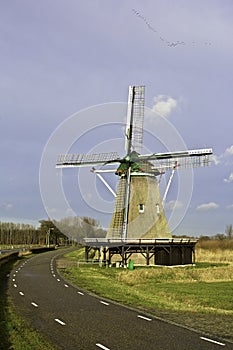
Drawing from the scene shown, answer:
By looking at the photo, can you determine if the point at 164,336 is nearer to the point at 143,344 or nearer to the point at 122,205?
the point at 143,344

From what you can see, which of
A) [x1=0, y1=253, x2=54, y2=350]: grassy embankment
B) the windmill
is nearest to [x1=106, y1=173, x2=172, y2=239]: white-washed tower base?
the windmill

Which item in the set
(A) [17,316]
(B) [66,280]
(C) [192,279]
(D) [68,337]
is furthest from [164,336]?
(C) [192,279]

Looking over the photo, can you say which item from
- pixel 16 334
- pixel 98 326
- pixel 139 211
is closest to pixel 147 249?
pixel 139 211

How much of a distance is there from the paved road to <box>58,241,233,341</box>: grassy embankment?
1105 mm

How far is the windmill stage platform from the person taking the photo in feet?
136

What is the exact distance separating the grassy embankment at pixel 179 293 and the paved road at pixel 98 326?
111cm

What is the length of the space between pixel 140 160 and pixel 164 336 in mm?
31275

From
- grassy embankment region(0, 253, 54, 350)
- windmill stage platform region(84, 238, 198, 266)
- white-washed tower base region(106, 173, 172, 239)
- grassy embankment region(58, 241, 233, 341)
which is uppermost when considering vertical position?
white-washed tower base region(106, 173, 172, 239)

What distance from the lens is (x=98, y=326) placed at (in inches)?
539

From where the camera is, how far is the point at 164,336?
12266 millimetres

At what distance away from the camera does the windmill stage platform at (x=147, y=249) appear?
41594mm

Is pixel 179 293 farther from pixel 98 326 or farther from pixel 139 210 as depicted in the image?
pixel 139 210

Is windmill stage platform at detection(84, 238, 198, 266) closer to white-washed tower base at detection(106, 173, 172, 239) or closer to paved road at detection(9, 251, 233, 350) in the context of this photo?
white-washed tower base at detection(106, 173, 172, 239)

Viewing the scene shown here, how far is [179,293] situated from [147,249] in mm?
16546
